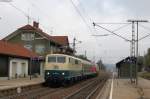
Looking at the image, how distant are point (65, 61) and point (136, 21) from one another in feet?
43.5

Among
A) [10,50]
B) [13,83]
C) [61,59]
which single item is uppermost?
[10,50]

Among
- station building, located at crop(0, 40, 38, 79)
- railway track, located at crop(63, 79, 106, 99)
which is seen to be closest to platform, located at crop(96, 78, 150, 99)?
railway track, located at crop(63, 79, 106, 99)

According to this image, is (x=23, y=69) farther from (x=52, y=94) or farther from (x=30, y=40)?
(x=52, y=94)

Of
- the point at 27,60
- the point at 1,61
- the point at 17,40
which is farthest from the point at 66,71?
the point at 17,40

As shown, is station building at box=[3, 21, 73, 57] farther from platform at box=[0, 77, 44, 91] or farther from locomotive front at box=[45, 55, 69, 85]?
locomotive front at box=[45, 55, 69, 85]

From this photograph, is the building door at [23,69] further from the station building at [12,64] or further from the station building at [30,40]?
the station building at [30,40]

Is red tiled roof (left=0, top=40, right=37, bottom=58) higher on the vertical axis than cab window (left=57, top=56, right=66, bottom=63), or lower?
higher

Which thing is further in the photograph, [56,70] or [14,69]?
[14,69]

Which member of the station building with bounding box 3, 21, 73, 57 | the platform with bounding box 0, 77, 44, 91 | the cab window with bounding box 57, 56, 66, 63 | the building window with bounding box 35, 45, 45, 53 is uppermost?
the station building with bounding box 3, 21, 73, 57

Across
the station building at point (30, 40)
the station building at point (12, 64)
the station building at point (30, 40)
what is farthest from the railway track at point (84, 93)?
the station building at point (30, 40)

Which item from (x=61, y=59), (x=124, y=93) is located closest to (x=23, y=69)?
(x=61, y=59)

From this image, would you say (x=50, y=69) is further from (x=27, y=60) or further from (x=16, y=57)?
(x=27, y=60)

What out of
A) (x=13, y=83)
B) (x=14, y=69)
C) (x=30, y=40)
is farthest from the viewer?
(x=30, y=40)

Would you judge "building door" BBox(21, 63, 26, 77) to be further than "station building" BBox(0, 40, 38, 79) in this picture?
Yes
